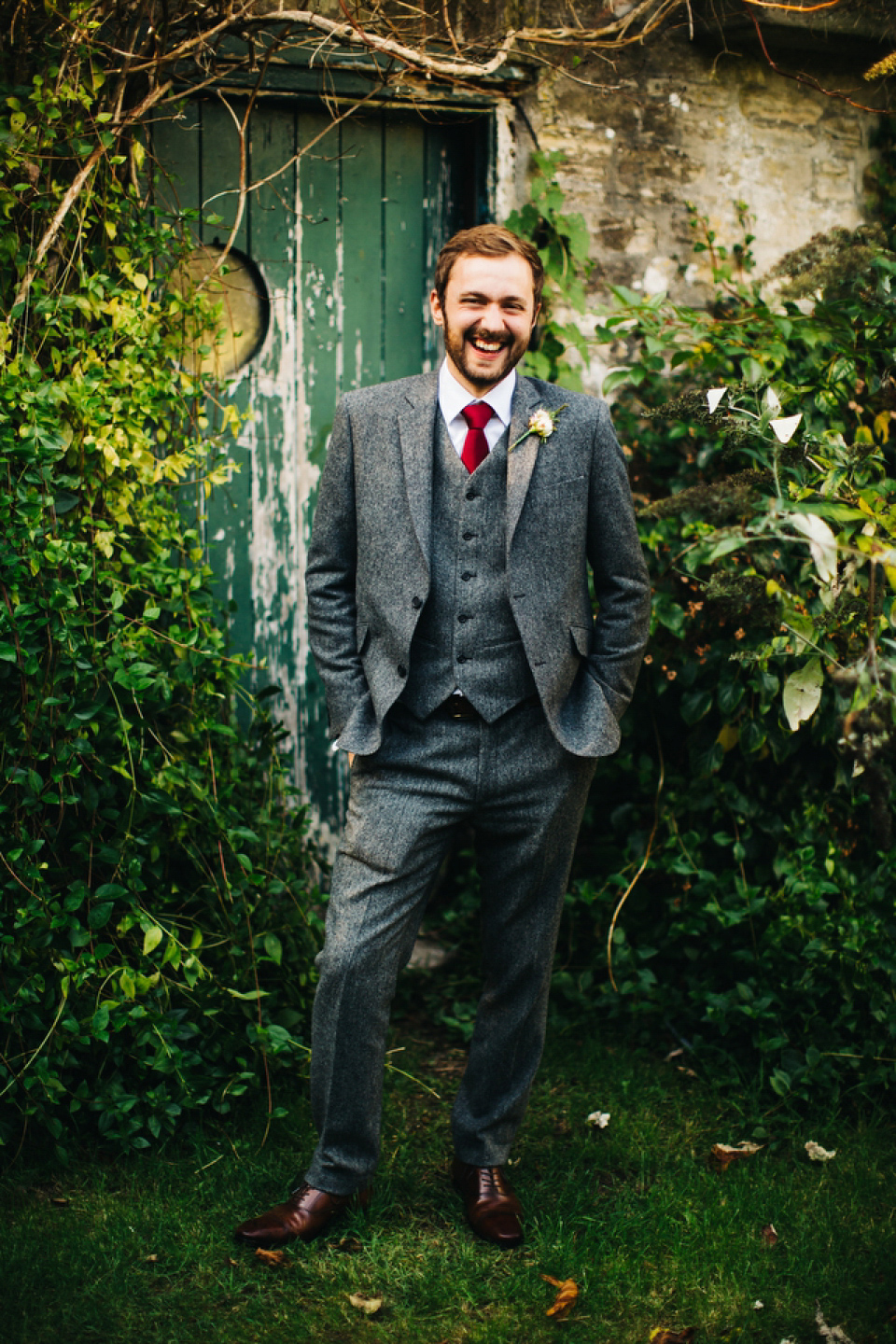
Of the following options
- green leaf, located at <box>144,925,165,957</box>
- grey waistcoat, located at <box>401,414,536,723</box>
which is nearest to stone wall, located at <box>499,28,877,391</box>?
grey waistcoat, located at <box>401,414,536,723</box>

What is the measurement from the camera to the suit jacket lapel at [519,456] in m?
2.34

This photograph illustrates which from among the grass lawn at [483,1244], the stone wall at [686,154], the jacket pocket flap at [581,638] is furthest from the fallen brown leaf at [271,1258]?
the stone wall at [686,154]

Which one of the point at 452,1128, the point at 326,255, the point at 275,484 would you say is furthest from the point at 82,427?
the point at 452,1128

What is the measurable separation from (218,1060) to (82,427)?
5.29 ft

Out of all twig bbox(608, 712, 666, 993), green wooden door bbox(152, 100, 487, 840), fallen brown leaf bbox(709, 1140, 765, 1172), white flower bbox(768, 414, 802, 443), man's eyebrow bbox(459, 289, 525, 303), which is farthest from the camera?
green wooden door bbox(152, 100, 487, 840)

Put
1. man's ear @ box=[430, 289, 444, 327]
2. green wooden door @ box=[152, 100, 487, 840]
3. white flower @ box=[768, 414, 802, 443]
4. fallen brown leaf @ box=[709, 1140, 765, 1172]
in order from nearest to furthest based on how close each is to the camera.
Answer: white flower @ box=[768, 414, 802, 443] → man's ear @ box=[430, 289, 444, 327] → fallen brown leaf @ box=[709, 1140, 765, 1172] → green wooden door @ box=[152, 100, 487, 840]

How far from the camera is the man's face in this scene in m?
2.32

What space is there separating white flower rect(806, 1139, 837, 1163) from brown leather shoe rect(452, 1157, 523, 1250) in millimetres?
777

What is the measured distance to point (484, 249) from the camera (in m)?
2.33

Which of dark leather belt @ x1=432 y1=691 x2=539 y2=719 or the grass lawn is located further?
dark leather belt @ x1=432 y1=691 x2=539 y2=719

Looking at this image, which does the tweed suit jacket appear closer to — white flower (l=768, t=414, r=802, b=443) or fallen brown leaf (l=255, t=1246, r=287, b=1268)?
white flower (l=768, t=414, r=802, b=443)

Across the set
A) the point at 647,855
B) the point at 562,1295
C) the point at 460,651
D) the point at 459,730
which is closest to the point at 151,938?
the point at 459,730

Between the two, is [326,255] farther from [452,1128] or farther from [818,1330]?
[818,1330]

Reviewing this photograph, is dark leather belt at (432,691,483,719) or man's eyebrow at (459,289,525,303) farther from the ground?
man's eyebrow at (459,289,525,303)
